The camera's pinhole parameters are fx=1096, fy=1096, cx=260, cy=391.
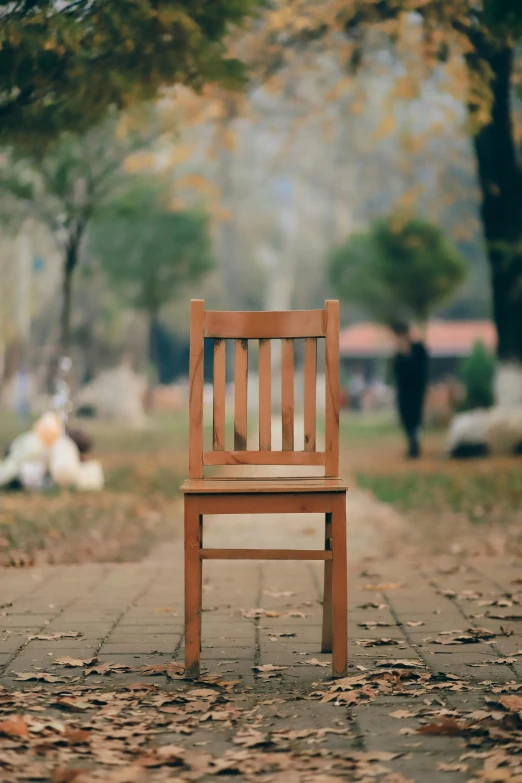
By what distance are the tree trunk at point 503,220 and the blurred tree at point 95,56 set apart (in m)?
7.42

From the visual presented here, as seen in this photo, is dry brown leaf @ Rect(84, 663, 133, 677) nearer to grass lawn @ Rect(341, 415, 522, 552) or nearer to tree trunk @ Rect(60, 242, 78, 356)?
grass lawn @ Rect(341, 415, 522, 552)

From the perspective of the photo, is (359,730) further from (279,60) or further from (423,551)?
(279,60)

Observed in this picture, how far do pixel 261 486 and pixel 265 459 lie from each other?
0.90 ft

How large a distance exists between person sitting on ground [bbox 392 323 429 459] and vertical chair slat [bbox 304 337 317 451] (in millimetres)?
12147

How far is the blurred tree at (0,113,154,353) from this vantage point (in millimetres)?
15062

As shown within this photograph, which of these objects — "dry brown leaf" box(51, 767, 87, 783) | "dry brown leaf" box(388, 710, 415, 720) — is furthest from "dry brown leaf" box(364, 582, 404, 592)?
"dry brown leaf" box(51, 767, 87, 783)

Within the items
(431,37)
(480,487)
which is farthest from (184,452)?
(431,37)

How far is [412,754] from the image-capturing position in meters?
3.17

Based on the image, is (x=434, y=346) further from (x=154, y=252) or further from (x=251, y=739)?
(x=251, y=739)

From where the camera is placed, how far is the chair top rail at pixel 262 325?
167 inches

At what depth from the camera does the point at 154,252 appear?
32.1 m

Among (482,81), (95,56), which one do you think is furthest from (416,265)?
(95,56)

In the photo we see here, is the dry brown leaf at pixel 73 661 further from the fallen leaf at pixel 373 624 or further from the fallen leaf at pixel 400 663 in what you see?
the fallen leaf at pixel 373 624

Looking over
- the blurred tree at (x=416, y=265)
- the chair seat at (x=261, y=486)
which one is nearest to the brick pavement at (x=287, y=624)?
the chair seat at (x=261, y=486)
